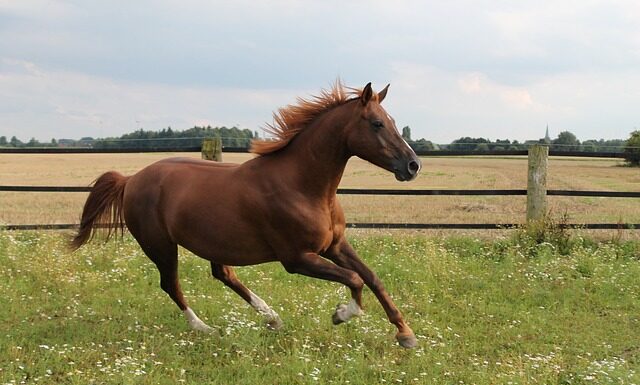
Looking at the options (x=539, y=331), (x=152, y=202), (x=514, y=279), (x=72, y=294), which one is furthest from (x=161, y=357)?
(x=514, y=279)

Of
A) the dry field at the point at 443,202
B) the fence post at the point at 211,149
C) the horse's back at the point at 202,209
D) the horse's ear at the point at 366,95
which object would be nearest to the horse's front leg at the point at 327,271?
the horse's back at the point at 202,209

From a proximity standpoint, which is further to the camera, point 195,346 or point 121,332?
A: point 121,332

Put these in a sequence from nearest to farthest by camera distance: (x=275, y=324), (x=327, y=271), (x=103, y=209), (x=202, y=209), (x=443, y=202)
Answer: (x=327, y=271)
(x=202, y=209)
(x=275, y=324)
(x=103, y=209)
(x=443, y=202)

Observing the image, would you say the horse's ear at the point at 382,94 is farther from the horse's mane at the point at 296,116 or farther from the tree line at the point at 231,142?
the tree line at the point at 231,142

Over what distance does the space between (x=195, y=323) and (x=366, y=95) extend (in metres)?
2.45

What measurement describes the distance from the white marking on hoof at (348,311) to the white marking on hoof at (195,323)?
1.17m

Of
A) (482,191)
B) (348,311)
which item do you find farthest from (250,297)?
(482,191)

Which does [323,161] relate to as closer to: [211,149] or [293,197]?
[293,197]

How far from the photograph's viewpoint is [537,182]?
8117 mm

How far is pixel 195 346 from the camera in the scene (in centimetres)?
443

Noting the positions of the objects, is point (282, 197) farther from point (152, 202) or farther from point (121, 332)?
point (121, 332)

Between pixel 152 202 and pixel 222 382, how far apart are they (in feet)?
6.02

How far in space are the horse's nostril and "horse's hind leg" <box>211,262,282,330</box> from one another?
184 cm

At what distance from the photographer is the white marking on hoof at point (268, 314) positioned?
4766 millimetres
